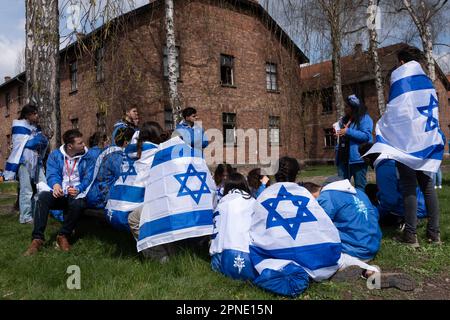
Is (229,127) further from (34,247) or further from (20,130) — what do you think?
(34,247)

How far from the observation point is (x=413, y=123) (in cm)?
419

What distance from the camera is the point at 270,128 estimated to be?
72.7 feet

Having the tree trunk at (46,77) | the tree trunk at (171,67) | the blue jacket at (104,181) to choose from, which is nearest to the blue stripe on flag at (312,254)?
the blue jacket at (104,181)

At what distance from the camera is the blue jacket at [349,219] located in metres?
3.68

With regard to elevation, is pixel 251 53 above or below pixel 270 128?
above

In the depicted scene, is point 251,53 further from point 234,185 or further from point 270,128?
point 234,185

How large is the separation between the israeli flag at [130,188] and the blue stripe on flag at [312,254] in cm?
150

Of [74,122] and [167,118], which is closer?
[167,118]

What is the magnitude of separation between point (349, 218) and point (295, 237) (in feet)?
2.55

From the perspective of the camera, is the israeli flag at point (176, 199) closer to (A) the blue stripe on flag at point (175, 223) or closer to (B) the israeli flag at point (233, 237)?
(A) the blue stripe on flag at point (175, 223)

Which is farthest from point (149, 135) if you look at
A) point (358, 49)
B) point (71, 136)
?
point (358, 49)

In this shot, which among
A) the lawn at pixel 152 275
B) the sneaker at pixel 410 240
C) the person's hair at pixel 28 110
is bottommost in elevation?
the lawn at pixel 152 275

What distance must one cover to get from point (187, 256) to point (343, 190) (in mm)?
1576
